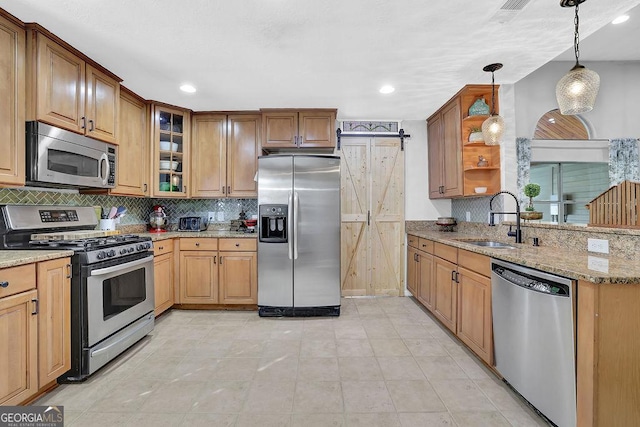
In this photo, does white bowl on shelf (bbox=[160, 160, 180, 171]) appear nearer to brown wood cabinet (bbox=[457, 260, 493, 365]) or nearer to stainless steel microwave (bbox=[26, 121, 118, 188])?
stainless steel microwave (bbox=[26, 121, 118, 188])

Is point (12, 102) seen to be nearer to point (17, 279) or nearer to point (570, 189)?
point (17, 279)

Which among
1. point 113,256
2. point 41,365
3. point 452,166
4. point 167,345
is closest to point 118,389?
point 41,365

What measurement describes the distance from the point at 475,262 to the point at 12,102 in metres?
3.40

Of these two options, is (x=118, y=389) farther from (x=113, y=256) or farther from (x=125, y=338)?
(x=113, y=256)

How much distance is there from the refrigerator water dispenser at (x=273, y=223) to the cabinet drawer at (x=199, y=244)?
1.94ft

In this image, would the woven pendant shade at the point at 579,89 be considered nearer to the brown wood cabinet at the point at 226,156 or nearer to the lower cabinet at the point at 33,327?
the brown wood cabinet at the point at 226,156

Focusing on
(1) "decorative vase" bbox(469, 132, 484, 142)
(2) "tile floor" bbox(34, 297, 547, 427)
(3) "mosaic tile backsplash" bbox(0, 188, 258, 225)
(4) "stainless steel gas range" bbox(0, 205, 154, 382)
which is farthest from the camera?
(1) "decorative vase" bbox(469, 132, 484, 142)

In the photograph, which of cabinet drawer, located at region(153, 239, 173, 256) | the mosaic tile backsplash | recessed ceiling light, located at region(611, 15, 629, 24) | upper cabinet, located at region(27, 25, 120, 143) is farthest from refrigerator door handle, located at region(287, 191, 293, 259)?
recessed ceiling light, located at region(611, 15, 629, 24)

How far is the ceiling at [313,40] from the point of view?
1.84 metres

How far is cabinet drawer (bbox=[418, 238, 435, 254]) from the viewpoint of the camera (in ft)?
10.6

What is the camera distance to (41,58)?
2053mm

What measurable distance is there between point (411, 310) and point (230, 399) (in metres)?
Result: 2.34

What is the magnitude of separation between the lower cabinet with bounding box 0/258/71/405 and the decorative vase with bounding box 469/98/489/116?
3.68 m

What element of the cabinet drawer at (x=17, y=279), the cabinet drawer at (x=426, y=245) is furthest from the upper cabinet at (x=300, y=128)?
the cabinet drawer at (x=17, y=279)
